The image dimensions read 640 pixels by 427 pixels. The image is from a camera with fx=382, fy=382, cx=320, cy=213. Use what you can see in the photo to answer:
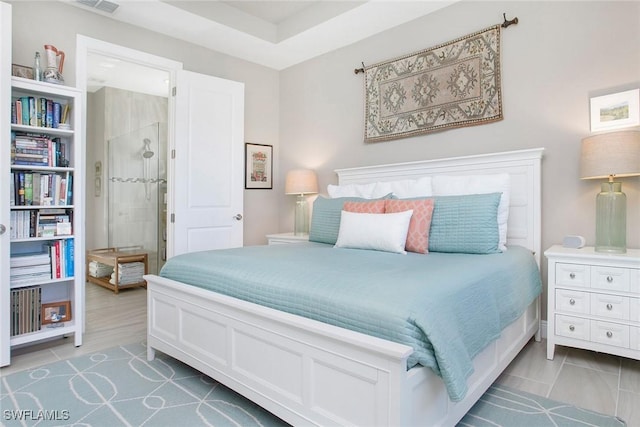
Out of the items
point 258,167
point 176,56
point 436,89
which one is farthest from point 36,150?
point 436,89

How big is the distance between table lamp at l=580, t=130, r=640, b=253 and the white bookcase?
3371mm

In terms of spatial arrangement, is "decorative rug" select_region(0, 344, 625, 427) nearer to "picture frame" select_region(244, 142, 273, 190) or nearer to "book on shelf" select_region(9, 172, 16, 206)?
"book on shelf" select_region(9, 172, 16, 206)

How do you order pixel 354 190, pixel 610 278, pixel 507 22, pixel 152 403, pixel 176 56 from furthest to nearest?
pixel 176 56
pixel 354 190
pixel 507 22
pixel 610 278
pixel 152 403

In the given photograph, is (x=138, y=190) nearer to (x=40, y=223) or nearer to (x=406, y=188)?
(x=40, y=223)

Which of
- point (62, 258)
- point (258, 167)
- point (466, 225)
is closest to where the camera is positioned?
point (466, 225)

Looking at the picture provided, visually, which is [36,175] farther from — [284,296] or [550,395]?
[550,395]

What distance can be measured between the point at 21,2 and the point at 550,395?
166 inches

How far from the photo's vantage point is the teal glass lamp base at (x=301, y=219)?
410 cm

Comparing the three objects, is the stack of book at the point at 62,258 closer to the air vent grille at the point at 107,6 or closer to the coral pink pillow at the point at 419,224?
the air vent grille at the point at 107,6

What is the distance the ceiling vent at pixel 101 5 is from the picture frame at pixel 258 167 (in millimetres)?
1744

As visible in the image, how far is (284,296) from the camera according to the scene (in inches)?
65.1

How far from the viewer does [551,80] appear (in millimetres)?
2686

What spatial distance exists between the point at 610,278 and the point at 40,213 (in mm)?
3608

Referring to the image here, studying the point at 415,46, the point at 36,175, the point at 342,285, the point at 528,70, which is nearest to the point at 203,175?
the point at 36,175
